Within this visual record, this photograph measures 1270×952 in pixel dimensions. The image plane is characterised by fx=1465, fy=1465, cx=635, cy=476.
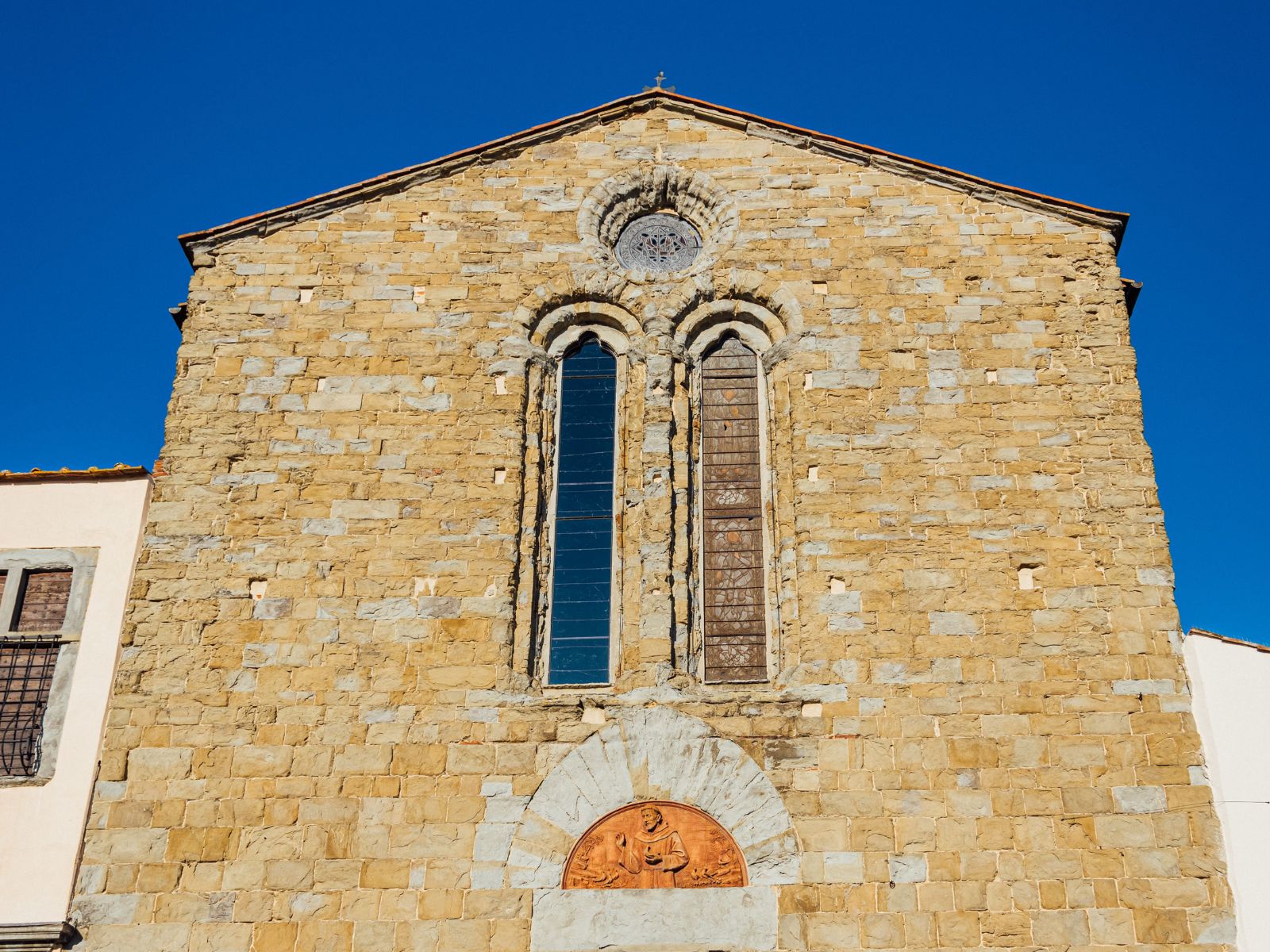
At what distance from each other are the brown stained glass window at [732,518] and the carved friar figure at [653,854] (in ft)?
3.85

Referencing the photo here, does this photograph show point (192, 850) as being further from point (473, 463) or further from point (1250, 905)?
point (1250, 905)

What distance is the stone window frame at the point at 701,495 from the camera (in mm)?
10125

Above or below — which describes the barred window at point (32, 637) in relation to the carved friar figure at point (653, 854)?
above

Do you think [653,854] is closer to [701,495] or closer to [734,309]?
[701,495]

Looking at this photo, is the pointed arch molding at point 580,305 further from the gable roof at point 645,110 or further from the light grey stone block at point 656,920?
the light grey stone block at point 656,920

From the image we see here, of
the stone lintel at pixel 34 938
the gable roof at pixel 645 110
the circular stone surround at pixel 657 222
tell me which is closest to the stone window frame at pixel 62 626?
the stone lintel at pixel 34 938

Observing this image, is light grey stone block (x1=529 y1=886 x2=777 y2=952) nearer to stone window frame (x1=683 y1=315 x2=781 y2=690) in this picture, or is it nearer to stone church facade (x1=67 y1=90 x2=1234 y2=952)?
stone church facade (x1=67 y1=90 x2=1234 y2=952)

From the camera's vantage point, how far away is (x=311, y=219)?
11906 mm

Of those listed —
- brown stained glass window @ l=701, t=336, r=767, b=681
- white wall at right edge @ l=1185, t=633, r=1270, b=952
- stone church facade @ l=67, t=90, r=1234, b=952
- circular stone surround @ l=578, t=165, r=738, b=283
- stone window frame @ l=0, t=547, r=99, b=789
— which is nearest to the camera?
white wall at right edge @ l=1185, t=633, r=1270, b=952

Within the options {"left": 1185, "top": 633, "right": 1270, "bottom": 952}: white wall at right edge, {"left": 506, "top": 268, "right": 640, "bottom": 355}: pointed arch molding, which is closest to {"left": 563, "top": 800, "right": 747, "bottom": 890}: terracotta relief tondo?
{"left": 1185, "top": 633, "right": 1270, "bottom": 952}: white wall at right edge

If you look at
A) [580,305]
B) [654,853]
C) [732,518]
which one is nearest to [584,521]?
[732,518]

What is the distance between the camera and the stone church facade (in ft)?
30.2

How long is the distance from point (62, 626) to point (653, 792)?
167 inches

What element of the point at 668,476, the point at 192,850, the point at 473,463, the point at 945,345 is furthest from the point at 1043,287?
the point at 192,850
